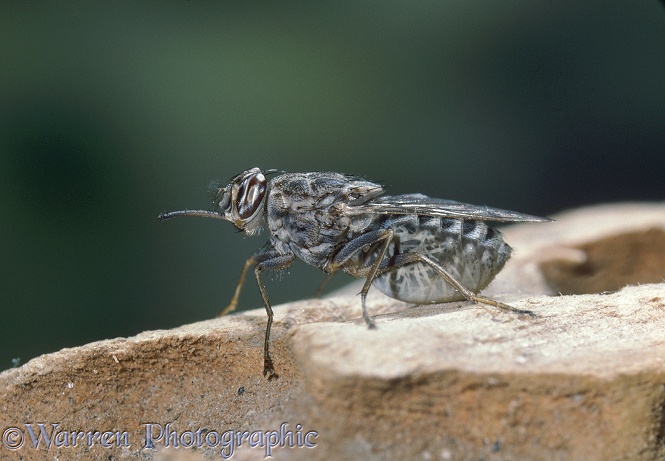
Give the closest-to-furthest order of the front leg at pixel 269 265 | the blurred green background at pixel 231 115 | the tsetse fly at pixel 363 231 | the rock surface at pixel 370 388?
the rock surface at pixel 370 388
the front leg at pixel 269 265
the tsetse fly at pixel 363 231
the blurred green background at pixel 231 115

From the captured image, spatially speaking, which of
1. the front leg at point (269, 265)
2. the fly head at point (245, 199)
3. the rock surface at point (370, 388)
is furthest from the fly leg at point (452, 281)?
the fly head at point (245, 199)

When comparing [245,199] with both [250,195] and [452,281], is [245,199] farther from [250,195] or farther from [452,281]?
[452,281]

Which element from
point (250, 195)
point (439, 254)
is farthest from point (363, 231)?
point (250, 195)

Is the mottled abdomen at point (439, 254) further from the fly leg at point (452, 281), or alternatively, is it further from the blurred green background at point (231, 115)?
the blurred green background at point (231, 115)

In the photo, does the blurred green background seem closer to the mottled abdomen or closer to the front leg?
the mottled abdomen

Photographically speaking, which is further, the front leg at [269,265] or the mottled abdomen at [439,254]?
the mottled abdomen at [439,254]

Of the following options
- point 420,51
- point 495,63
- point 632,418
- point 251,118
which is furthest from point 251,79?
point 632,418

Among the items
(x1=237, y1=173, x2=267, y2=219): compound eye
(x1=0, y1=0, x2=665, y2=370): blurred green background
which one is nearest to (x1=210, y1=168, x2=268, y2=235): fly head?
(x1=237, y1=173, x2=267, y2=219): compound eye

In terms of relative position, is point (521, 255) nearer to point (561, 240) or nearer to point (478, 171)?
point (561, 240)
